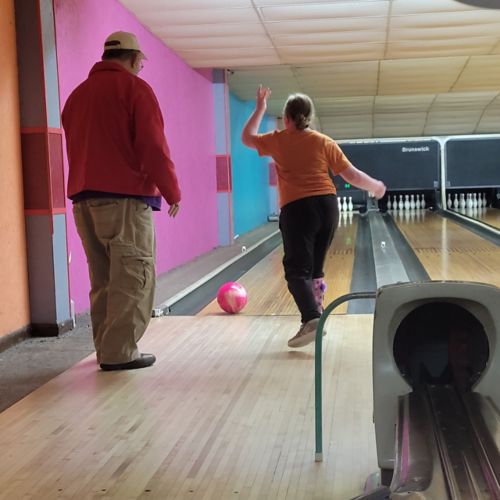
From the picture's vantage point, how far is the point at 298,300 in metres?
3.37

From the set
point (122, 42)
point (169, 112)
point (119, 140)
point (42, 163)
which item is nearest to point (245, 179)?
point (169, 112)

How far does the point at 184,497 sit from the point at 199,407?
74cm

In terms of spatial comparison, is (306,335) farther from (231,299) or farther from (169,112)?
(169,112)

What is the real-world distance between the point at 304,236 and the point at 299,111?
22.2 inches

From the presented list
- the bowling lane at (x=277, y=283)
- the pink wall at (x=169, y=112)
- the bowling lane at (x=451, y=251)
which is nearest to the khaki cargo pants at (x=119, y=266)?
the pink wall at (x=169, y=112)

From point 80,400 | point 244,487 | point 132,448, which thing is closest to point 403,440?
point 244,487

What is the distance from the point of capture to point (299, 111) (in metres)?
3.37

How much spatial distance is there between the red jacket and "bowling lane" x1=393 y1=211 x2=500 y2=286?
3131 mm

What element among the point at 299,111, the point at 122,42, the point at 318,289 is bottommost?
the point at 318,289

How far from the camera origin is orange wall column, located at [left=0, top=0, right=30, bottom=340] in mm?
3568

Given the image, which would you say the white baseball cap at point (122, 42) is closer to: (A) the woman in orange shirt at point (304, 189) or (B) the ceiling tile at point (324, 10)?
(A) the woman in orange shirt at point (304, 189)

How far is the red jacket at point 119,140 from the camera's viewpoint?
296cm

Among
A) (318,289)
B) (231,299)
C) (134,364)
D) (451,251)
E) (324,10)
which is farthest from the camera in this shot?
(451,251)

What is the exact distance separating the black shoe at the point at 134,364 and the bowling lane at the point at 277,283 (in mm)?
1319
